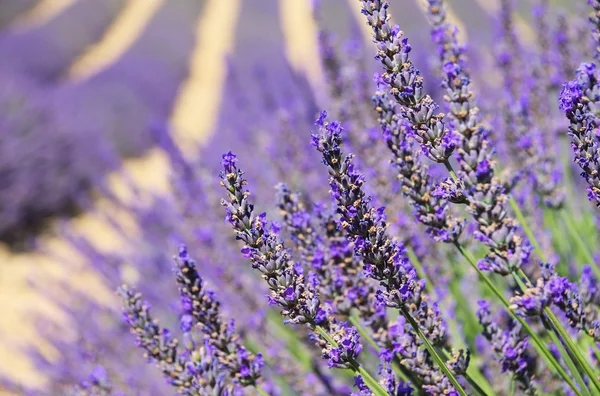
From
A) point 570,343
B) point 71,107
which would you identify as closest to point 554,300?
point 570,343

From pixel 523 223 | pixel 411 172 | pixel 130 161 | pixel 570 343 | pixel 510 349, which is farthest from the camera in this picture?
pixel 130 161

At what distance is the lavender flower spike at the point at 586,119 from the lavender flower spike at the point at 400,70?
0.22 m

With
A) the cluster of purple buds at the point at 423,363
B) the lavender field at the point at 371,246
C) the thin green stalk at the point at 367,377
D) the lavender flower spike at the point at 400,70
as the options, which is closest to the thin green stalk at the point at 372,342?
the lavender field at the point at 371,246

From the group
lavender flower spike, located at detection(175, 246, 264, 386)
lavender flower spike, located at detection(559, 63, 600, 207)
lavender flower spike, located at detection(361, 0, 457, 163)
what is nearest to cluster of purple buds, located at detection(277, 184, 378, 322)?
lavender flower spike, located at detection(175, 246, 264, 386)

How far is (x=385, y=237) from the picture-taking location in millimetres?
1230

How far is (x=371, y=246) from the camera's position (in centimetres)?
119

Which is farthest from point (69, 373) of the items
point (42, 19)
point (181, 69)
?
point (42, 19)

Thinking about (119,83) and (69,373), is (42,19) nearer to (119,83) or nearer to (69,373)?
(119,83)

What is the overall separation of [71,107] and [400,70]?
422 inches

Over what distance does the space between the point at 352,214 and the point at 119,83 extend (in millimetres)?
13056

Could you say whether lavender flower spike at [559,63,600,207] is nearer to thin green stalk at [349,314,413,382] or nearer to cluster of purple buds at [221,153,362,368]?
cluster of purple buds at [221,153,362,368]

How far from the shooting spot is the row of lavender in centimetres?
855

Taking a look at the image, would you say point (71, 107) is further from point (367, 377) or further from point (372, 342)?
point (367, 377)

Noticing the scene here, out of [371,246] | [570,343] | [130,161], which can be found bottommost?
[570,343]
